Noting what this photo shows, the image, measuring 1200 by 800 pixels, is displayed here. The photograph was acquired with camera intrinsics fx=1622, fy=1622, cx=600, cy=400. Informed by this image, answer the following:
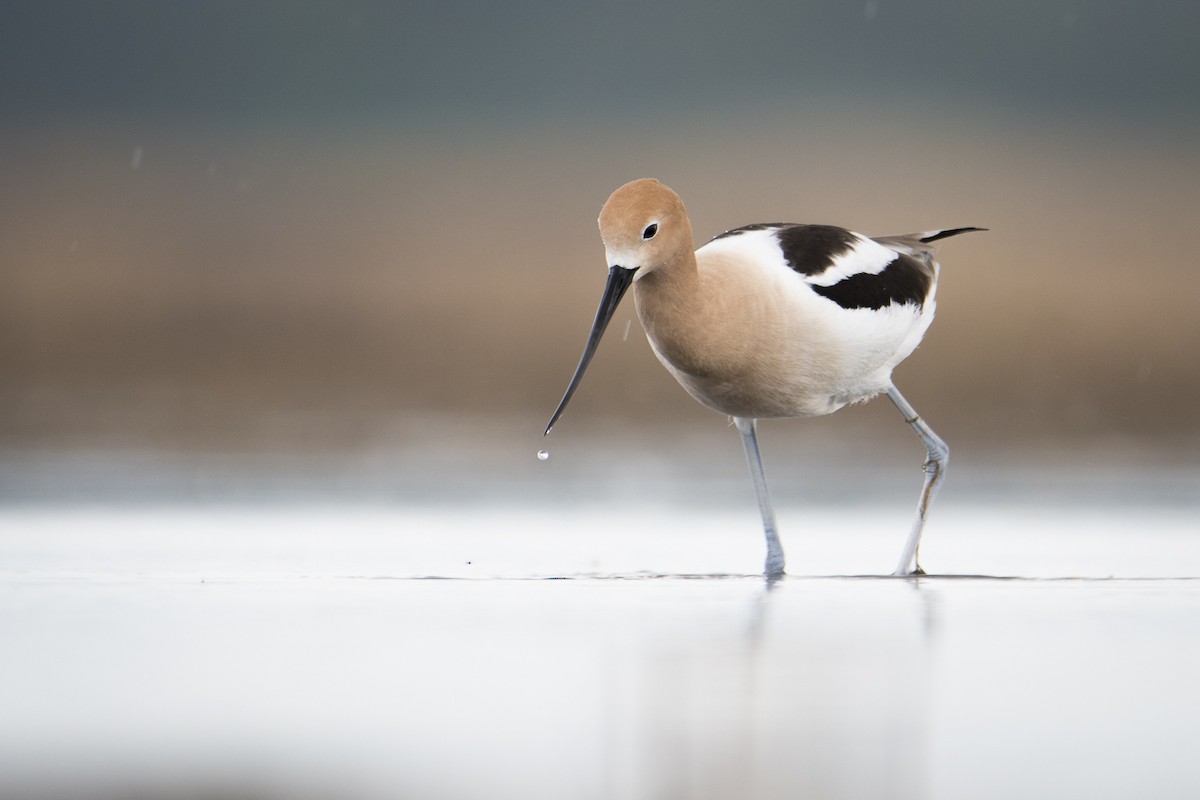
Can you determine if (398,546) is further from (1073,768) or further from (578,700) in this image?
(1073,768)

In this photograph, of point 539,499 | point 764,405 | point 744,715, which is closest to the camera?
point 744,715

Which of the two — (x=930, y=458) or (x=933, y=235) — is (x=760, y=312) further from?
(x=933, y=235)

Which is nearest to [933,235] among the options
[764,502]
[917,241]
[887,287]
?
[917,241]

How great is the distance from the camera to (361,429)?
9.65 m

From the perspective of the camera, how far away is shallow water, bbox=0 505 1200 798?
215 centimetres

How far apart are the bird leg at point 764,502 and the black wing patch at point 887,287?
0.59 metres

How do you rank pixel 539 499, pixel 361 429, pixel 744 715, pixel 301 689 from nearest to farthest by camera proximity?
1. pixel 744 715
2. pixel 301 689
3. pixel 539 499
4. pixel 361 429

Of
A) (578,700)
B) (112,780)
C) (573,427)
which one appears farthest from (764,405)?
(573,427)

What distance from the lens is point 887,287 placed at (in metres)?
5.36

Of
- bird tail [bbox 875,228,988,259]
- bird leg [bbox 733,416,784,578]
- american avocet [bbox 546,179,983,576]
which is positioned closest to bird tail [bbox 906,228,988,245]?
bird tail [bbox 875,228,988,259]

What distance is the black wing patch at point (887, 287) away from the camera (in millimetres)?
5031

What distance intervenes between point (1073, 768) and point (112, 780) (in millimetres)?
1265

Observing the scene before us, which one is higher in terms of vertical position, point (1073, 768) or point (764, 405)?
point (764, 405)

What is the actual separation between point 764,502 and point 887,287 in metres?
0.82
